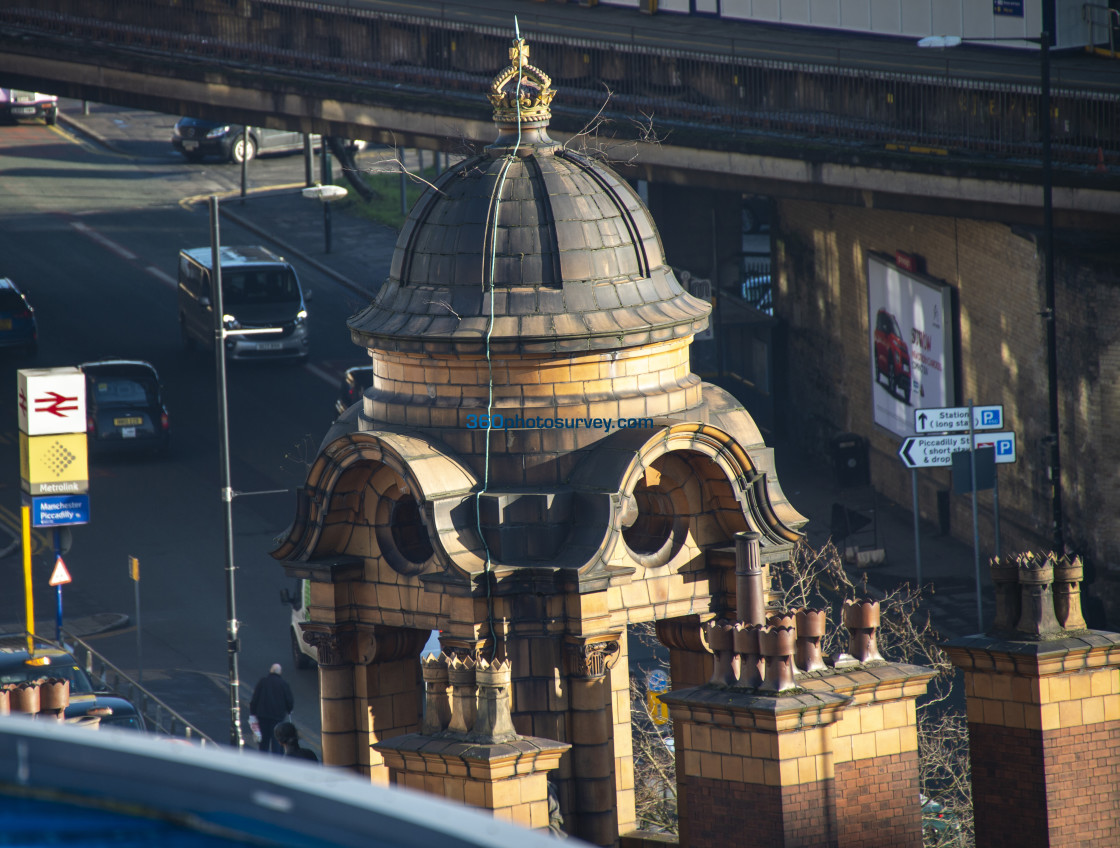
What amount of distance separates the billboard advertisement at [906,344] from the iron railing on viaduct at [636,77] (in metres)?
4.18

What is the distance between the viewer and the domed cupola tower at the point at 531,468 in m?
17.8

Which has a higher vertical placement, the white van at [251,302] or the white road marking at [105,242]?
the white road marking at [105,242]

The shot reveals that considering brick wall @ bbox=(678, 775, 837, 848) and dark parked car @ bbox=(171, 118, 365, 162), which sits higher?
dark parked car @ bbox=(171, 118, 365, 162)

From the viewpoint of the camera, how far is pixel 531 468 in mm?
18047

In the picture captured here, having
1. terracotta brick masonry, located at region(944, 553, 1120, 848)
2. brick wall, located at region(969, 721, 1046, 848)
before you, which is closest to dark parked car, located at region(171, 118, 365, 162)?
terracotta brick masonry, located at region(944, 553, 1120, 848)

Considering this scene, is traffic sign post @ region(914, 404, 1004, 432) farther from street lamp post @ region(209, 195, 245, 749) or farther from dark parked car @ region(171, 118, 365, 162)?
dark parked car @ region(171, 118, 365, 162)

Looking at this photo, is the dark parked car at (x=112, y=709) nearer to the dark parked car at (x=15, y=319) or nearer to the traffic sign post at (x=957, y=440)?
the traffic sign post at (x=957, y=440)

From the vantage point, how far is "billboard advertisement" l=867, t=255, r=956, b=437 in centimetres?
4491

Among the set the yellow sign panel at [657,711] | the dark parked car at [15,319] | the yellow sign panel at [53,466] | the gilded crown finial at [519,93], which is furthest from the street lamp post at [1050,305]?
the dark parked car at [15,319]

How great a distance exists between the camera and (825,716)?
52.3 ft

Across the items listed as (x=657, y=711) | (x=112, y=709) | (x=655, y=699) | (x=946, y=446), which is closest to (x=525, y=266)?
(x=655, y=699)

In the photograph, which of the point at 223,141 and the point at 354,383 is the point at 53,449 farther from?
the point at 223,141

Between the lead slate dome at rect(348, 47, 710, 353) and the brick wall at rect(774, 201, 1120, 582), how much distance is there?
21360 mm

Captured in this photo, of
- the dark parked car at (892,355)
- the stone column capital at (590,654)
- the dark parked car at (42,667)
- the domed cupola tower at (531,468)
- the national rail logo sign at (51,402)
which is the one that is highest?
the dark parked car at (892,355)
